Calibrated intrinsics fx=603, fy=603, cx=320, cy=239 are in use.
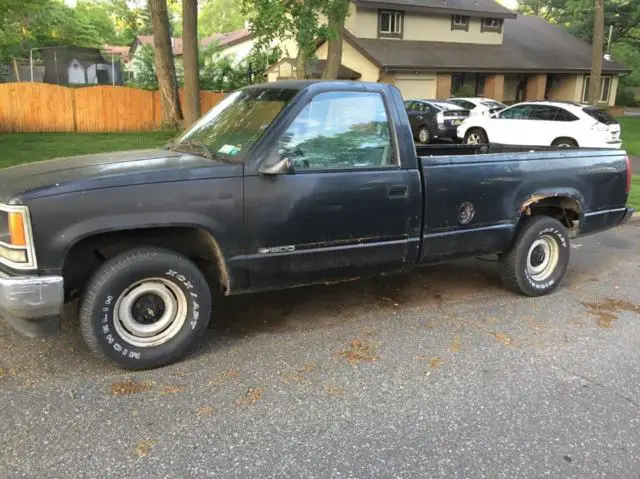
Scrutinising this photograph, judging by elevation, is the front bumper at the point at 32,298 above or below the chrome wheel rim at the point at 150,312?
above

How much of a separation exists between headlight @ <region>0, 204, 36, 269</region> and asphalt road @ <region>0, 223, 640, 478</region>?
29.8 inches

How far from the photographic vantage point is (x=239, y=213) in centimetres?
389

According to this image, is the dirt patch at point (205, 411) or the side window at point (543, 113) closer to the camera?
the dirt patch at point (205, 411)

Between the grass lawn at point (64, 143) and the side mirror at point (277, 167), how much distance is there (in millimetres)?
10516

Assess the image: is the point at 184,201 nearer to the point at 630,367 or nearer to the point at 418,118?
the point at 630,367

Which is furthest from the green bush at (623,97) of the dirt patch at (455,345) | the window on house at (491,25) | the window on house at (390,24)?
the dirt patch at (455,345)

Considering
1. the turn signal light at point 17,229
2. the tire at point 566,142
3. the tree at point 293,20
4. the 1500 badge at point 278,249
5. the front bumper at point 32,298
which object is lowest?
the front bumper at point 32,298

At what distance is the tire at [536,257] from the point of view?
537 centimetres

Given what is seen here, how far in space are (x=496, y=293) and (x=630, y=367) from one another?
5.43ft

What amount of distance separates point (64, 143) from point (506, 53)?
26.8 metres

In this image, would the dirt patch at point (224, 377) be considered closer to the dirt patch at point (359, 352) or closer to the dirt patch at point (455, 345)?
the dirt patch at point (359, 352)

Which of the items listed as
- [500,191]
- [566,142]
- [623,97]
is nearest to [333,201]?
[500,191]

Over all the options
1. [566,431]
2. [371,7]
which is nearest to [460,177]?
[566,431]

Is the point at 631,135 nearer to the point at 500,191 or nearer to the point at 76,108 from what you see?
the point at 76,108
